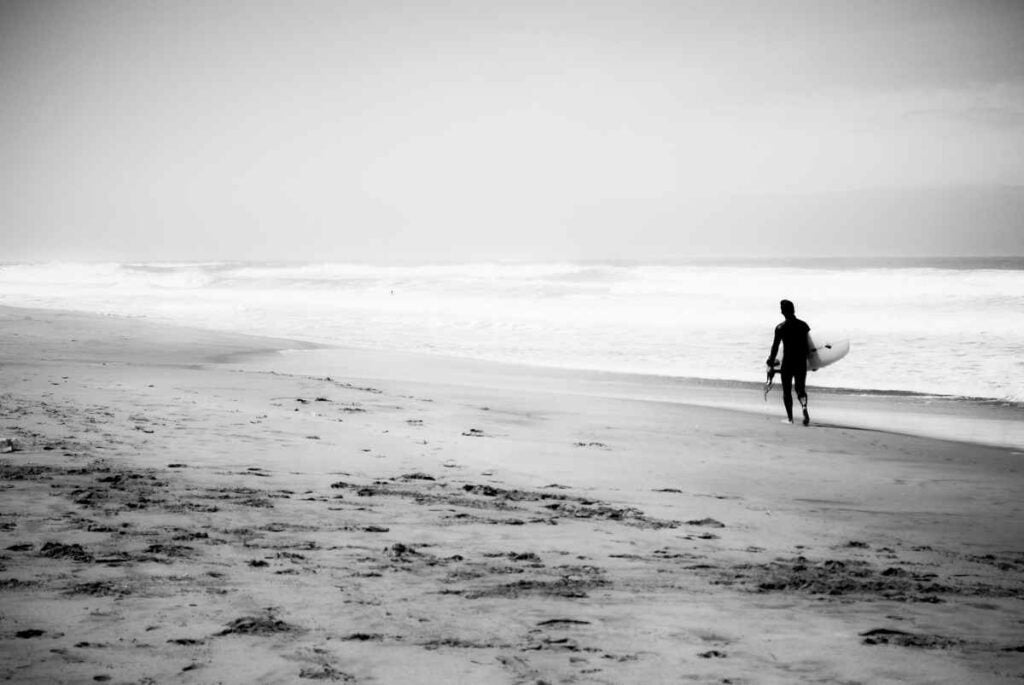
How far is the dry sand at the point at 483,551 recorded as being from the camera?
3613 millimetres

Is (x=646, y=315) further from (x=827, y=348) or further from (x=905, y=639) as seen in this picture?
(x=905, y=639)

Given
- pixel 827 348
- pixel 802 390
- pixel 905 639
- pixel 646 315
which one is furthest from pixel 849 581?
pixel 646 315

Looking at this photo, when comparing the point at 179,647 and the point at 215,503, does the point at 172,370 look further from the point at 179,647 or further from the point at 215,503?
the point at 179,647

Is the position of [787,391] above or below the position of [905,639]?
above

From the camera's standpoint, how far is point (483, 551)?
5.23 meters

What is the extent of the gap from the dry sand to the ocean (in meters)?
8.14

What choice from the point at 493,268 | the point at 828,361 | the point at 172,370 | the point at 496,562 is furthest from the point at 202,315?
the point at 493,268

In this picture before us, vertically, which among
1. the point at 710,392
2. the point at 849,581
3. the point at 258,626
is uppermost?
the point at 710,392

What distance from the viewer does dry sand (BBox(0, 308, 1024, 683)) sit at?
3.61 m

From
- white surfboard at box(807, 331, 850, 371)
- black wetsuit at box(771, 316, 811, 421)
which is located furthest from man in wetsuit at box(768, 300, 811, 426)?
white surfboard at box(807, 331, 850, 371)

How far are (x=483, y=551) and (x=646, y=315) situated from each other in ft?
83.8

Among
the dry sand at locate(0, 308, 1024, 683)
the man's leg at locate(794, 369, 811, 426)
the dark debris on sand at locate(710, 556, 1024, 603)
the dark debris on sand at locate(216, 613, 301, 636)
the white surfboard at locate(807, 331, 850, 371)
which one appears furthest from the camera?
the white surfboard at locate(807, 331, 850, 371)

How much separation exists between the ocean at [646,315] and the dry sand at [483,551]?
8143mm

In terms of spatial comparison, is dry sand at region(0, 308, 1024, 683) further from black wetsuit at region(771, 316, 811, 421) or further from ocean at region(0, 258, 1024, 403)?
ocean at region(0, 258, 1024, 403)
